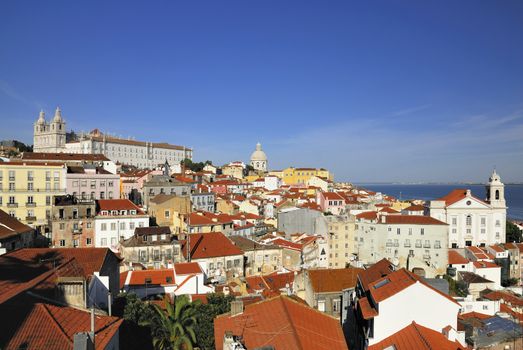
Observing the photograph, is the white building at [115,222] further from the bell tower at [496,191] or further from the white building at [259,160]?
the white building at [259,160]

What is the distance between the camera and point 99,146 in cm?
10650

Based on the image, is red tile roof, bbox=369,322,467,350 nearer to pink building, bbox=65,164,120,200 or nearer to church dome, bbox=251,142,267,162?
pink building, bbox=65,164,120,200

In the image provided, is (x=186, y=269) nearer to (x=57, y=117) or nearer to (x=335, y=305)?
(x=335, y=305)

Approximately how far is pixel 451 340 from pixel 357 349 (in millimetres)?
5258

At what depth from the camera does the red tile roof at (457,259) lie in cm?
4491

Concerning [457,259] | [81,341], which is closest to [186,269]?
[81,341]

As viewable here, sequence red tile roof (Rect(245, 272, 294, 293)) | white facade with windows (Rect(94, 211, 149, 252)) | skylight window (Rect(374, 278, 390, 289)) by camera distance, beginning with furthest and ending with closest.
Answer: white facade with windows (Rect(94, 211, 149, 252)) < red tile roof (Rect(245, 272, 294, 293)) < skylight window (Rect(374, 278, 390, 289))

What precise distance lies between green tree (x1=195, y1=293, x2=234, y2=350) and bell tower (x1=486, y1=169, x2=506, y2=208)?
5060 centimetres

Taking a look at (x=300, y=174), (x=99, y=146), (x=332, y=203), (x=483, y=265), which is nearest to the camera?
(x=483, y=265)

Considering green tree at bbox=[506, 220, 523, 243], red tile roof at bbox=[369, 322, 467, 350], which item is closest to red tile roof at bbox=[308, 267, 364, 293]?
red tile roof at bbox=[369, 322, 467, 350]

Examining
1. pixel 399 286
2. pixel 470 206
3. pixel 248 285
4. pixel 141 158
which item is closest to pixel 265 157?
pixel 141 158

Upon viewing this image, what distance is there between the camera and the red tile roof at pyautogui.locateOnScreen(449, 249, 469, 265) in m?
44.9

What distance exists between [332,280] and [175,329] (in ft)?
40.0

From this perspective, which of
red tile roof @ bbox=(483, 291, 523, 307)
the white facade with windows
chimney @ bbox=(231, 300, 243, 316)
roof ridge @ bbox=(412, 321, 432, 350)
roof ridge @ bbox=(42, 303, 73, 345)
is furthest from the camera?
the white facade with windows
